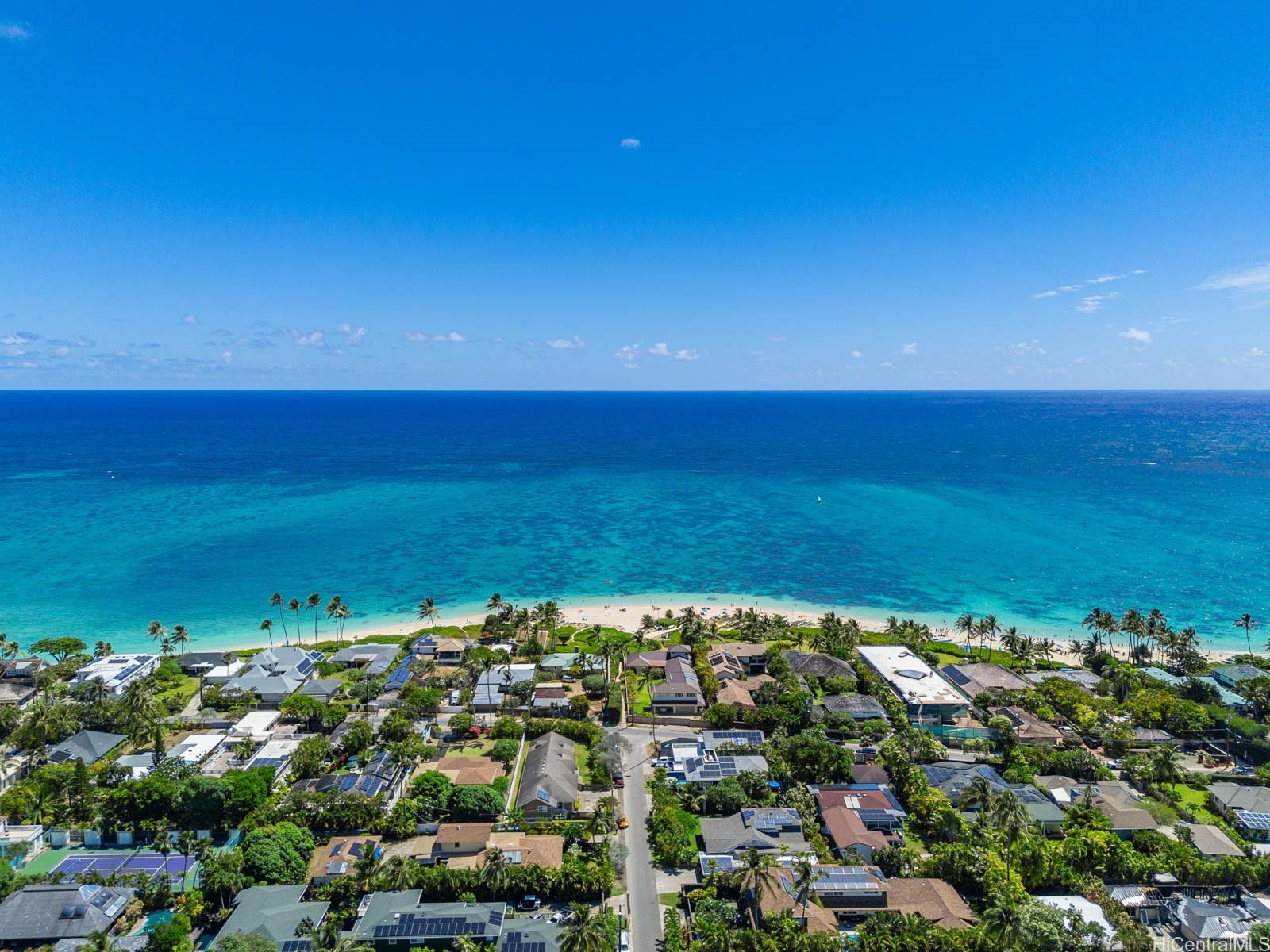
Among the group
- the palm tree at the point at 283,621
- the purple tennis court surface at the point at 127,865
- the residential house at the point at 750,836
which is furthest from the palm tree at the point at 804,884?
the palm tree at the point at 283,621

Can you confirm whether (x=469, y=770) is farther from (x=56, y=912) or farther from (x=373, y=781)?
(x=56, y=912)

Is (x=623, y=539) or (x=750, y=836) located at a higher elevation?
(x=623, y=539)

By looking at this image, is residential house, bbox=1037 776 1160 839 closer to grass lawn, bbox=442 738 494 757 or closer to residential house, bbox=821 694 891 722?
residential house, bbox=821 694 891 722

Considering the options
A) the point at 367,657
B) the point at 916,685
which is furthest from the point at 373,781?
the point at 916,685

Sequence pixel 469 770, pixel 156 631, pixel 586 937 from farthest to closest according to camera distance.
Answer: pixel 156 631 < pixel 469 770 < pixel 586 937

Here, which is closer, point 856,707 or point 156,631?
point 856,707

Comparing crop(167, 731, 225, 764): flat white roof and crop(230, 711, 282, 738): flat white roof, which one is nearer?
crop(167, 731, 225, 764): flat white roof

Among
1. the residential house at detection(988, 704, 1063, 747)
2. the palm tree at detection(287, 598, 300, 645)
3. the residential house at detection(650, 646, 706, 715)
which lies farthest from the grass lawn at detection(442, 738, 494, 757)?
the residential house at detection(988, 704, 1063, 747)
